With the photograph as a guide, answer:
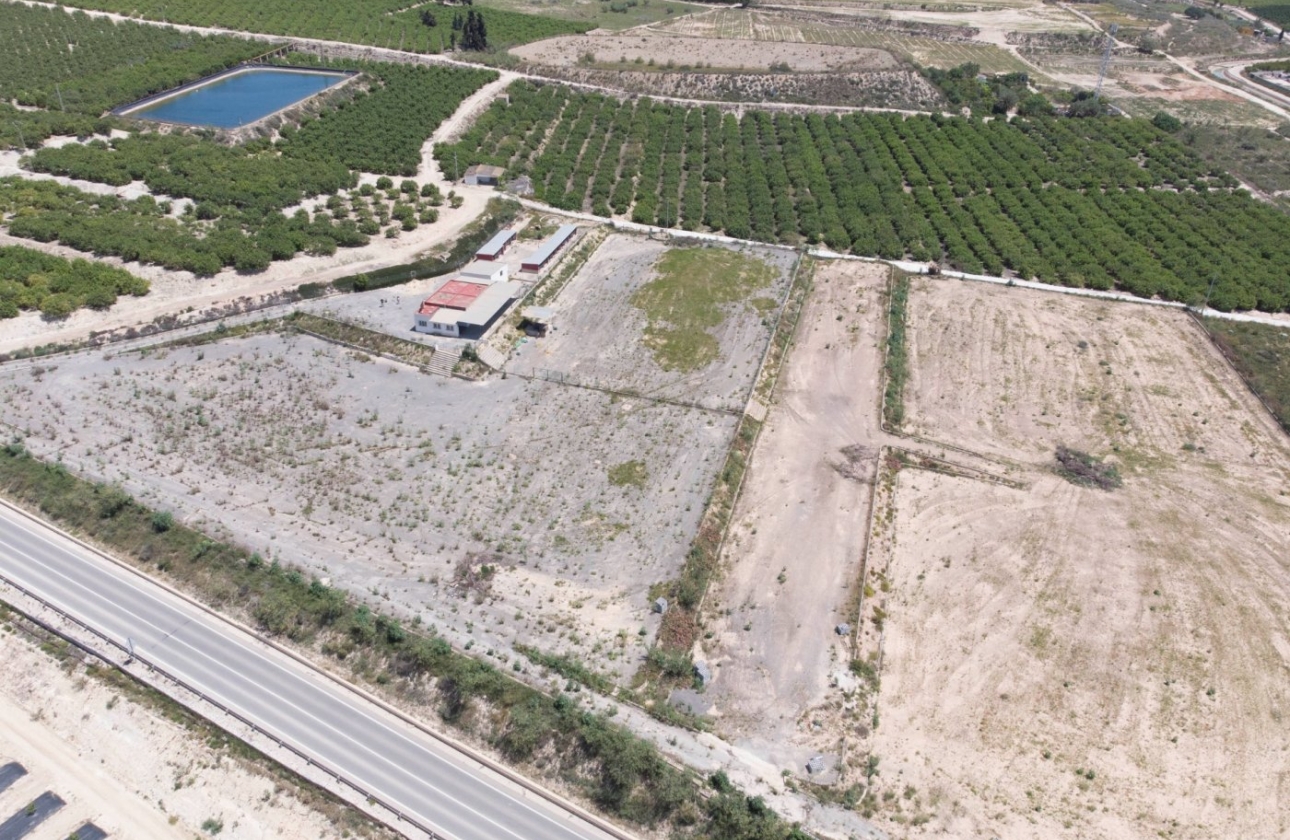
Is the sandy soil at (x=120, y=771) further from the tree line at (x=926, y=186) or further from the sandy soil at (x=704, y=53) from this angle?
the sandy soil at (x=704, y=53)

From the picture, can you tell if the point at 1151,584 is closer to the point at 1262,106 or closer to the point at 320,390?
the point at 320,390

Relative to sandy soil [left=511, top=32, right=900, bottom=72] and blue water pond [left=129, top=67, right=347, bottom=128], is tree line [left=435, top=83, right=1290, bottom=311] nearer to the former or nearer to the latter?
sandy soil [left=511, top=32, right=900, bottom=72]

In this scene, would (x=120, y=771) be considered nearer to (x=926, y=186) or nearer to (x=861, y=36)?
(x=926, y=186)

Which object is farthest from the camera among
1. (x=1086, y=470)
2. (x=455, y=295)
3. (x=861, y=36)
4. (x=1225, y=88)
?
(x=861, y=36)

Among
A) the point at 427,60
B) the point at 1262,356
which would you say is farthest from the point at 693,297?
the point at 427,60

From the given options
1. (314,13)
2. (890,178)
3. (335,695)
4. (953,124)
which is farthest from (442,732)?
(314,13)

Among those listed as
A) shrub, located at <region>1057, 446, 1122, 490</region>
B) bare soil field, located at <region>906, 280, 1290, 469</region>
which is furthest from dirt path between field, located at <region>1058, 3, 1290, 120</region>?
shrub, located at <region>1057, 446, 1122, 490</region>
